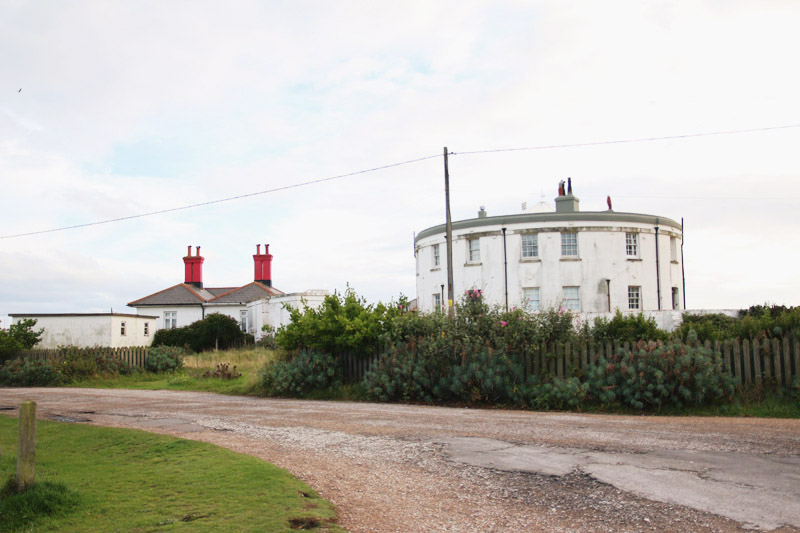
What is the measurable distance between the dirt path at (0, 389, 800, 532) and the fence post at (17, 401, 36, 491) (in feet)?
10.1

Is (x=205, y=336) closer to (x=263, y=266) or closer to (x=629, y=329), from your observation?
(x=263, y=266)

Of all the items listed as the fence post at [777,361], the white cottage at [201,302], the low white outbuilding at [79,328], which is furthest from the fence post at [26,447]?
the white cottage at [201,302]

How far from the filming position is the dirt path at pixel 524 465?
6.30 metres

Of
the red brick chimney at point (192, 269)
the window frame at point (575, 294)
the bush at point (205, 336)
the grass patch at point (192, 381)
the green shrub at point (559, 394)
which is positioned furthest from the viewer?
the red brick chimney at point (192, 269)

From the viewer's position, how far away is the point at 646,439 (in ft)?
33.2

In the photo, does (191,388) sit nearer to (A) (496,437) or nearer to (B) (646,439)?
(A) (496,437)

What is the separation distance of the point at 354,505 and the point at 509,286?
3184cm

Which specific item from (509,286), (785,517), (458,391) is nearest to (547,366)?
(458,391)

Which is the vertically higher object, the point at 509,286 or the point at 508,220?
the point at 508,220

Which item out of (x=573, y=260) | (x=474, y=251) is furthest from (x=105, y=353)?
(x=573, y=260)

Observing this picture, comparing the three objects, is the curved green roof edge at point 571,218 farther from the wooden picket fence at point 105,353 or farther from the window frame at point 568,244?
the wooden picket fence at point 105,353

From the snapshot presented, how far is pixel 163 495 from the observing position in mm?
7328

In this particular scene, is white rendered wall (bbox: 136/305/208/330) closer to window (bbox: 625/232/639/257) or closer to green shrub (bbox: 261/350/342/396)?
window (bbox: 625/232/639/257)

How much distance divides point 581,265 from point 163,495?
3273 cm
